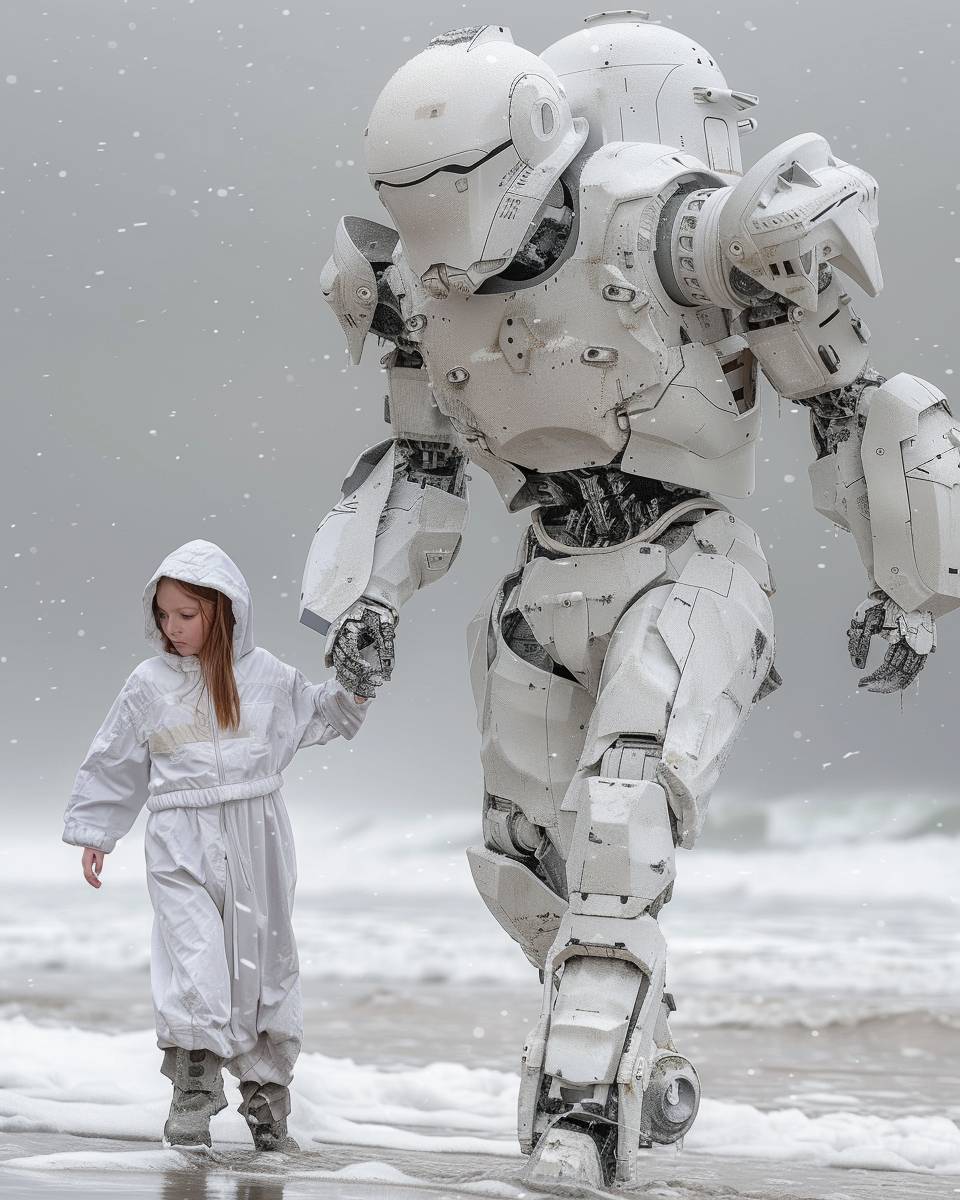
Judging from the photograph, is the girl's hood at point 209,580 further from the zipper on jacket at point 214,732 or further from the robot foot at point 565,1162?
the robot foot at point 565,1162

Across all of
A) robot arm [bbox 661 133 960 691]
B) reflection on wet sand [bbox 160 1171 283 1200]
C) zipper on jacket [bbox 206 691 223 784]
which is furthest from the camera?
zipper on jacket [bbox 206 691 223 784]

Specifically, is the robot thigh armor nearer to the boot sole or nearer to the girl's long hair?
the girl's long hair

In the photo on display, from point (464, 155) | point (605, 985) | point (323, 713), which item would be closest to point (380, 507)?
point (323, 713)

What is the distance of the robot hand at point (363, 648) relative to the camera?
356 centimetres

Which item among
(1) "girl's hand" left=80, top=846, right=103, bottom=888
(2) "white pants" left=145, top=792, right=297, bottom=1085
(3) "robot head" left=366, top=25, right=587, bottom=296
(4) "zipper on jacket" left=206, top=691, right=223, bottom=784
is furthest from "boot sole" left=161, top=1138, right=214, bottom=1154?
(3) "robot head" left=366, top=25, right=587, bottom=296

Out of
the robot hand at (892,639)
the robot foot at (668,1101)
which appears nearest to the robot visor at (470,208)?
the robot hand at (892,639)

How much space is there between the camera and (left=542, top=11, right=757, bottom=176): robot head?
137 inches

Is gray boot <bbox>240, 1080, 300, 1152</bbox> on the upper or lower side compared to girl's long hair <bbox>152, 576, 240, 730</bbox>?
lower

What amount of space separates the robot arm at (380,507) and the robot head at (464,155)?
33 cm

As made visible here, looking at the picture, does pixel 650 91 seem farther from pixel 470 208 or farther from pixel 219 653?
pixel 219 653

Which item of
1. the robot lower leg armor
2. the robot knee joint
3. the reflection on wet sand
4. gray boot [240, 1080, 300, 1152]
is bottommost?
the reflection on wet sand

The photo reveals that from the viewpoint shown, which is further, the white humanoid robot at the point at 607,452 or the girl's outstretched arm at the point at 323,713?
the girl's outstretched arm at the point at 323,713

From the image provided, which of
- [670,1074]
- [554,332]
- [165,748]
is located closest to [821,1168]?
[670,1074]

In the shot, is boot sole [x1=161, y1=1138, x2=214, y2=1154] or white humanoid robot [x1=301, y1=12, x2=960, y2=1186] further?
boot sole [x1=161, y1=1138, x2=214, y2=1154]
